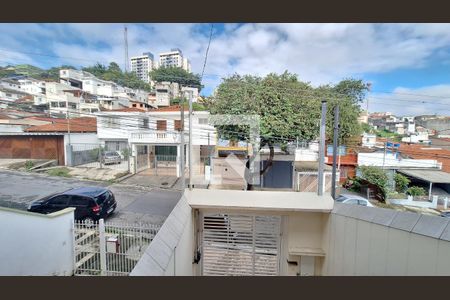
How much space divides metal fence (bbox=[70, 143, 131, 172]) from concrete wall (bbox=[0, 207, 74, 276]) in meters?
5.31

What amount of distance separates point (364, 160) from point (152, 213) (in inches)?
367

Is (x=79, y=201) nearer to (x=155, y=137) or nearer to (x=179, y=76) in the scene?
(x=155, y=137)

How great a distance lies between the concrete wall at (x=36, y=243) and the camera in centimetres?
301

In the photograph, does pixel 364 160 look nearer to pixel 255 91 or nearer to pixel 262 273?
pixel 255 91

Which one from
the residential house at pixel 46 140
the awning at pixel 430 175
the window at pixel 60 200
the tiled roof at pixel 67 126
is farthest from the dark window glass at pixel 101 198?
the awning at pixel 430 175

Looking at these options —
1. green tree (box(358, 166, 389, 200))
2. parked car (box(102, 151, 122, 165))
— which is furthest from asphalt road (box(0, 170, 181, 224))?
green tree (box(358, 166, 389, 200))

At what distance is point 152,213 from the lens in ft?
18.2

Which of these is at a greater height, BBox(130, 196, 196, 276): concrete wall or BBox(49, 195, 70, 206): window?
BBox(130, 196, 196, 276): concrete wall

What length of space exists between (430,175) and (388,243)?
9.94 meters

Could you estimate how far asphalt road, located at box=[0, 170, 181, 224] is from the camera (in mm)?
5289

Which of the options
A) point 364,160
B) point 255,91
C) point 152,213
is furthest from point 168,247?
point 364,160

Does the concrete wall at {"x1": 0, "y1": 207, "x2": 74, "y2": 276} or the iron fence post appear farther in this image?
the iron fence post

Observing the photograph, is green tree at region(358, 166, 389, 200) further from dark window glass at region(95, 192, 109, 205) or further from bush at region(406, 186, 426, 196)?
dark window glass at region(95, 192, 109, 205)

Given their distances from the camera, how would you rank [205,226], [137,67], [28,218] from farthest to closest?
[137,67]
[205,226]
[28,218]
